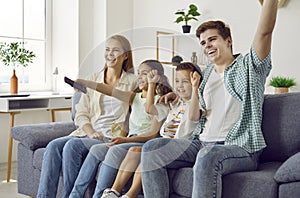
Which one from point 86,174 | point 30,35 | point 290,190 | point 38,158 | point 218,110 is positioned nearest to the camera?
point 290,190

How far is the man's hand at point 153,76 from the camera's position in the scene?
2105 mm

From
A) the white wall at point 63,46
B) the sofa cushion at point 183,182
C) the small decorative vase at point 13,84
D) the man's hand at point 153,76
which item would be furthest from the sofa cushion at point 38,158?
the white wall at point 63,46

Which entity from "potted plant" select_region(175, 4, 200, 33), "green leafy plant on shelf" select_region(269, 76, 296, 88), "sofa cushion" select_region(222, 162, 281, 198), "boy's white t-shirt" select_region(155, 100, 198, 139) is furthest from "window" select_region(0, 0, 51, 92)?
"sofa cushion" select_region(222, 162, 281, 198)

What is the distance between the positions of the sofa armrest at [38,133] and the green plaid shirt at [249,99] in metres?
1.23

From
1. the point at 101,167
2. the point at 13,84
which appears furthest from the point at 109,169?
the point at 13,84

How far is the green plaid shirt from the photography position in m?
2.23

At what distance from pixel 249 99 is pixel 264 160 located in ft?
1.28

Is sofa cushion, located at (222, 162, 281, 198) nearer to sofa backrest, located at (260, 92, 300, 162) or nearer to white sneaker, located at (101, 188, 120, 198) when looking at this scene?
sofa backrest, located at (260, 92, 300, 162)

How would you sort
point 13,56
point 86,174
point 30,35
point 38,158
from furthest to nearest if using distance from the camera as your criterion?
point 30,35 < point 13,56 < point 38,158 < point 86,174

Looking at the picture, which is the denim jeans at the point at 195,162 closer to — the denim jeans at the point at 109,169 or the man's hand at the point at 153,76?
the denim jeans at the point at 109,169

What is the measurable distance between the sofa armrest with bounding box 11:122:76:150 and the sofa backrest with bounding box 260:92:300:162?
128 cm

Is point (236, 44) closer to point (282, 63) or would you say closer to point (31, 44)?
point (282, 63)

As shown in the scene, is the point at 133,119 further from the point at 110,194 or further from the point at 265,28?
the point at 265,28

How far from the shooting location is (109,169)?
8.04 ft
